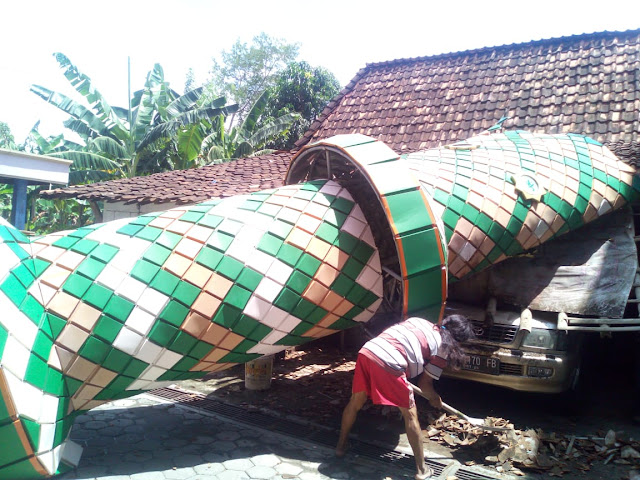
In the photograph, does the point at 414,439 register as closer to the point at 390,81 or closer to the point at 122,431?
the point at 122,431

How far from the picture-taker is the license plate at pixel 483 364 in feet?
15.0

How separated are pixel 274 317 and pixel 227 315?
1.12 feet

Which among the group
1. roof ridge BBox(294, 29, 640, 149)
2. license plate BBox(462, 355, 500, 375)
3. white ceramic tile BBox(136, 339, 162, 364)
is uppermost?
roof ridge BBox(294, 29, 640, 149)

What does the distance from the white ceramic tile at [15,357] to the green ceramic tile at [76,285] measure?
0.43 m

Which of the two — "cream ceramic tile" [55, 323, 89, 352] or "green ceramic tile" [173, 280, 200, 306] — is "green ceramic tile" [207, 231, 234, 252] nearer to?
"green ceramic tile" [173, 280, 200, 306]

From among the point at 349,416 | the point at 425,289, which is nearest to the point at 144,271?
the point at 349,416

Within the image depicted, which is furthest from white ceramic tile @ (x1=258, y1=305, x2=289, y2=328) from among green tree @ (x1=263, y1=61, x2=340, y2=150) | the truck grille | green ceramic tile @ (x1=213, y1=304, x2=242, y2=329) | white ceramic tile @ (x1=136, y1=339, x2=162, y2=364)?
green tree @ (x1=263, y1=61, x2=340, y2=150)

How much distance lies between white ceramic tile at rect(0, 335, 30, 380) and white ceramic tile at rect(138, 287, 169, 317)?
0.68 metres

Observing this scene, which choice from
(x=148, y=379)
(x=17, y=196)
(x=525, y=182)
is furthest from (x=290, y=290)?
(x=17, y=196)

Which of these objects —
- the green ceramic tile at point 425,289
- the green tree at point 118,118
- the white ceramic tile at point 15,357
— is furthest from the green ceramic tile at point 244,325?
the green tree at point 118,118

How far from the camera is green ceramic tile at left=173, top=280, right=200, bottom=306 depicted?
11.3 feet

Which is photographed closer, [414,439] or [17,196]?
[414,439]

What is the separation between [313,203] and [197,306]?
3.94 ft

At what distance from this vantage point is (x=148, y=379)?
11.6ft
